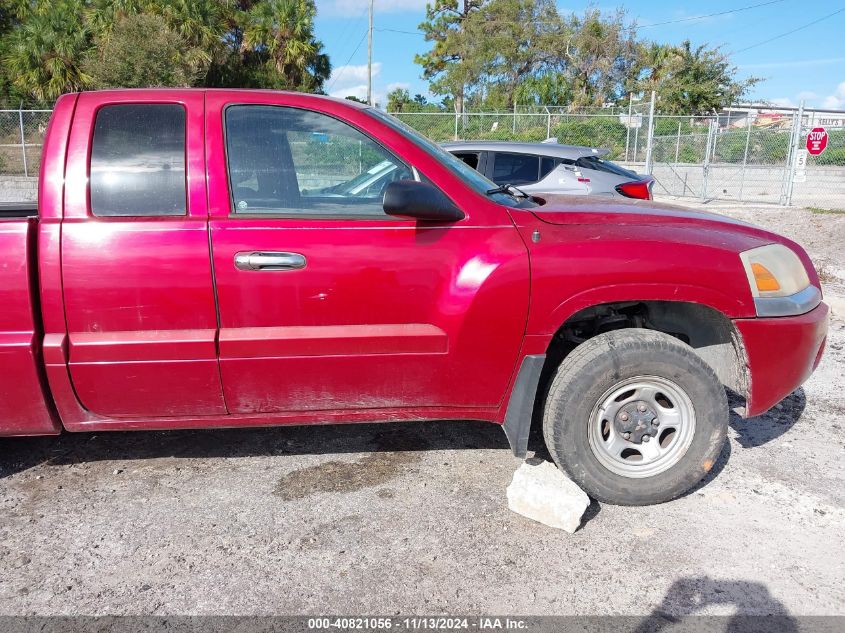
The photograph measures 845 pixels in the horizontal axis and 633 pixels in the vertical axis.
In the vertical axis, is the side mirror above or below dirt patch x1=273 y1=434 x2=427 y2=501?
above

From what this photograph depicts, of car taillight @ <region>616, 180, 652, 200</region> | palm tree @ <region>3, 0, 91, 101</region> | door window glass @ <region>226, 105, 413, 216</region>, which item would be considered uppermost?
palm tree @ <region>3, 0, 91, 101</region>

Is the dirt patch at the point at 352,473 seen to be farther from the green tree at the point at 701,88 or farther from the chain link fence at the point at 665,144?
the green tree at the point at 701,88

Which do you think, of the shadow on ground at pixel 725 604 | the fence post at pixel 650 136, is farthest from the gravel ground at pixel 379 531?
the fence post at pixel 650 136

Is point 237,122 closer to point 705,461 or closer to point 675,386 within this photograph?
point 675,386

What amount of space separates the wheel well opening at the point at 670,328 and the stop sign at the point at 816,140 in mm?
14760

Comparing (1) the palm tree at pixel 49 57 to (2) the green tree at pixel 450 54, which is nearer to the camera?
(1) the palm tree at pixel 49 57

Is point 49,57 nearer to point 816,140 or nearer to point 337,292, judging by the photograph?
point 816,140

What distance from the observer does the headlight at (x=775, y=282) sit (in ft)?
10.2

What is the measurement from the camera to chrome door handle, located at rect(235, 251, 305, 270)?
9.54 ft

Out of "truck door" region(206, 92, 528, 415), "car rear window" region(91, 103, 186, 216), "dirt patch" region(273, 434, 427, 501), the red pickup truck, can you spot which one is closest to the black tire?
the red pickup truck

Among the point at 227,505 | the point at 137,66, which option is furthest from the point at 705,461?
the point at 137,66

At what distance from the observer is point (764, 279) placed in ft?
10.3

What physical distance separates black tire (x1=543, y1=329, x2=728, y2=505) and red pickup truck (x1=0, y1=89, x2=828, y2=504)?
11 mm

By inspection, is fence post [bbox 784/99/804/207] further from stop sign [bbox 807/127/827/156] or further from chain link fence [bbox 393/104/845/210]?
chain link fence [bbox 393/104/845/210]
